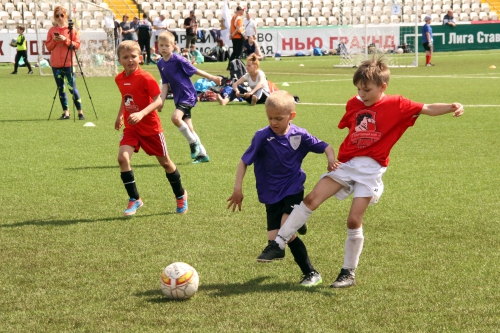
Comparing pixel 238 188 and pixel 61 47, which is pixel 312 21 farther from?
pixel 238 188

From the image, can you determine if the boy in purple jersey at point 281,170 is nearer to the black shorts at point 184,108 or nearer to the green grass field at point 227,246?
the green grass field at point 227,246

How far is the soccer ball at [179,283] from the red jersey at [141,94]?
292cm

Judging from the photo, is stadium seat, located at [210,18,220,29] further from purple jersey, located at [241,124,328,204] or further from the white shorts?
the white shorts

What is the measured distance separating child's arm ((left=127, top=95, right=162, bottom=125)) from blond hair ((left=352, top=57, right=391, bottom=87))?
2690 mm

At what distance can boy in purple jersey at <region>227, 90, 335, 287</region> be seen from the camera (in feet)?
17.5

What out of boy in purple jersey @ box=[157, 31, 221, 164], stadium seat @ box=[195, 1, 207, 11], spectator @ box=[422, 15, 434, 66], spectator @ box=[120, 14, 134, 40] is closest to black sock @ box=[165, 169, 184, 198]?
boy in purple jersey @ box=[157, 31, 221, 164]

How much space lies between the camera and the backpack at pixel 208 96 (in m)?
20.5

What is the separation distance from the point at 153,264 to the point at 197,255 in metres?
0.39

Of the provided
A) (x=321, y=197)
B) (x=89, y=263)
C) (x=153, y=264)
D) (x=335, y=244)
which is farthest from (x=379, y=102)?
(x=89, y=263)

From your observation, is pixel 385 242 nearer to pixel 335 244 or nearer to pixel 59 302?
pixel 335 244

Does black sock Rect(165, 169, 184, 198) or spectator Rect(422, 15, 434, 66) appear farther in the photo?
spectator Rect(422, 15, 434, 66)

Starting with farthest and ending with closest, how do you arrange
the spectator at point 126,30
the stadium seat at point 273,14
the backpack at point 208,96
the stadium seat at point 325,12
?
the stadium seat at point 325,12 → the stadium seat at point 273,14 → the spectator at point 126,30 → the backpack at point 208,96

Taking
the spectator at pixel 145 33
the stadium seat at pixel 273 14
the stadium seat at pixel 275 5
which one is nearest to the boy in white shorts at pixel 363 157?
the spectator at pixel 145 33

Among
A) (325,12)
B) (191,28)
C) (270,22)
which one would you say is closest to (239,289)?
(191,28)
